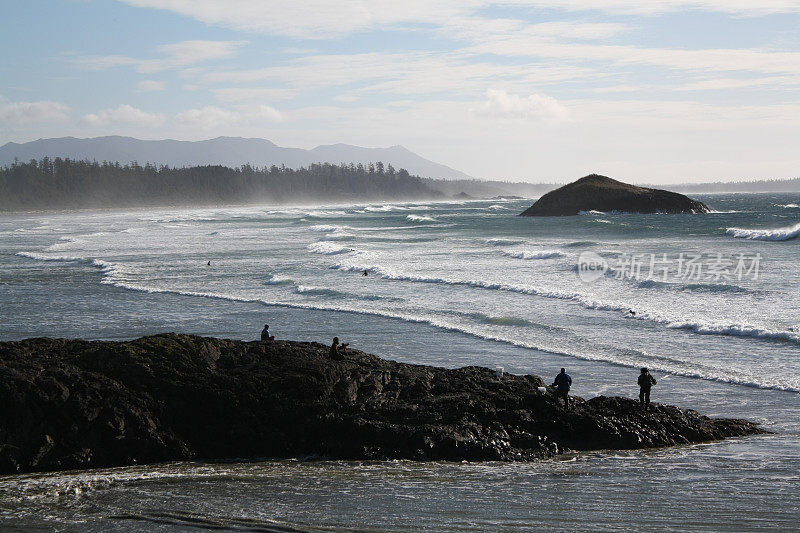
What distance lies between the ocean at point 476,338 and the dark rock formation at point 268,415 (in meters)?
0.46

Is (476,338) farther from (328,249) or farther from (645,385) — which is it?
(328,249)

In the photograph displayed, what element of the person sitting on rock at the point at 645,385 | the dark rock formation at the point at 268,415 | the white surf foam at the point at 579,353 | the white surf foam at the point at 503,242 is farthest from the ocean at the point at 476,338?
the person sitting on rock at the point at 645,385

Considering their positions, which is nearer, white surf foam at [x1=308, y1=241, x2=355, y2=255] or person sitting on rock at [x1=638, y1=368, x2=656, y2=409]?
person sitting on rock at [x1=638, y1=368, x2=656, y2=409]

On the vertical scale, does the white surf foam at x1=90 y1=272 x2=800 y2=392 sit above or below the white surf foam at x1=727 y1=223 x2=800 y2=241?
below

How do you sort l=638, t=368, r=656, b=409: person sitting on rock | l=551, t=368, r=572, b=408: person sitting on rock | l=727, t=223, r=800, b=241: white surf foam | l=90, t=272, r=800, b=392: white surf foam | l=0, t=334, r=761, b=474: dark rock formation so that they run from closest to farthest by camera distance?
l=0, t=334, r=761, b=474: dark rock formation, l=551, t=368, r=572, b=408: person sitting on rock, l=638, t=368, r=656, b=409: person sitting on rock, l=90, t=272, r=800, b=392: white surf foam, l=727, t=223, r=800, b=241: white surf foam

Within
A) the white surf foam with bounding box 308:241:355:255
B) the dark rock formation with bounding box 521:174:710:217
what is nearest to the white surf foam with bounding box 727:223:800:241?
the white surf foam with bounding box 308:241:355:255

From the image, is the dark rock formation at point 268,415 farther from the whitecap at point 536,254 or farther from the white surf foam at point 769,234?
the white surf foam at point 769,234

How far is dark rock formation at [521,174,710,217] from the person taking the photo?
96562mm

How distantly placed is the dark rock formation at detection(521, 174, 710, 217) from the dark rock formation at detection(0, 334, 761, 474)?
86640 mm

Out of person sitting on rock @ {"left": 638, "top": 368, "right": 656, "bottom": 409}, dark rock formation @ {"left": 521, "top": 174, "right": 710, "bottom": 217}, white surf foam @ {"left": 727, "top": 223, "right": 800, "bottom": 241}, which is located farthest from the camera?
dark rock formation @ {"left": 521, "top": 174, "right": 710, "bottom": 217}

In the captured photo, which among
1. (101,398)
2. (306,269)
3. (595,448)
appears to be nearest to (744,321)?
(595,448)

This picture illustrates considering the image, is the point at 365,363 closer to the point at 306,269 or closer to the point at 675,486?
the point at 675,486

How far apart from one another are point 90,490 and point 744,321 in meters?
19.3

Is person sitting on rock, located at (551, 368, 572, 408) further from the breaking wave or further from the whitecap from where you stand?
the breaking wave
